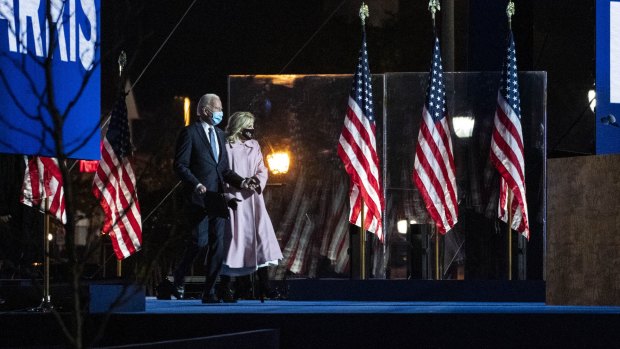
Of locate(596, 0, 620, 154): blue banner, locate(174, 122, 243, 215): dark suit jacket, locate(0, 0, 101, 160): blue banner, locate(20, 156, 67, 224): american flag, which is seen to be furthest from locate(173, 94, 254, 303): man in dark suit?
locate(596, 0, 620, 154): blue banner

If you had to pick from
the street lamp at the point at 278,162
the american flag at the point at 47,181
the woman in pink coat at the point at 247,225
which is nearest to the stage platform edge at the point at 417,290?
the woman in pink coat at the point at 247,225

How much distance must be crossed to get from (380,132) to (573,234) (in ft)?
23.1

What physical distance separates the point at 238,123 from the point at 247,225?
0.96 meters

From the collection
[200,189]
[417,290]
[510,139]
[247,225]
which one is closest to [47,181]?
[247,225]

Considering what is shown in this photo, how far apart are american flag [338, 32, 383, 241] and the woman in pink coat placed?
4073 millimetres

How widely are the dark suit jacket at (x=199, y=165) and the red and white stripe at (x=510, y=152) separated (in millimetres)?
5590

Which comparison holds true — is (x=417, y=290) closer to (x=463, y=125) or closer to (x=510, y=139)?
(x=510, y=139)

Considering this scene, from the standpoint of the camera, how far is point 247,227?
1162cm

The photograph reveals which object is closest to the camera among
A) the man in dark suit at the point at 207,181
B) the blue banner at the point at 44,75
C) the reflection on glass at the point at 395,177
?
the blue banner at the point at 44,75

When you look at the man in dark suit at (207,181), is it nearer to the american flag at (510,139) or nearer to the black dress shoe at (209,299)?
the black dress shoe at (209,299)

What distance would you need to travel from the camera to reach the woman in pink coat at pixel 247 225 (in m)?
11.4

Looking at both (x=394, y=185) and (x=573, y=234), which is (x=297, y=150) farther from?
(x=573, y=234)

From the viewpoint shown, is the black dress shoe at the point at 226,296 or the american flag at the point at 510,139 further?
the american flag at the point at 510,139

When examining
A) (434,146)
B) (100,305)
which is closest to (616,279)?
(100,305)
